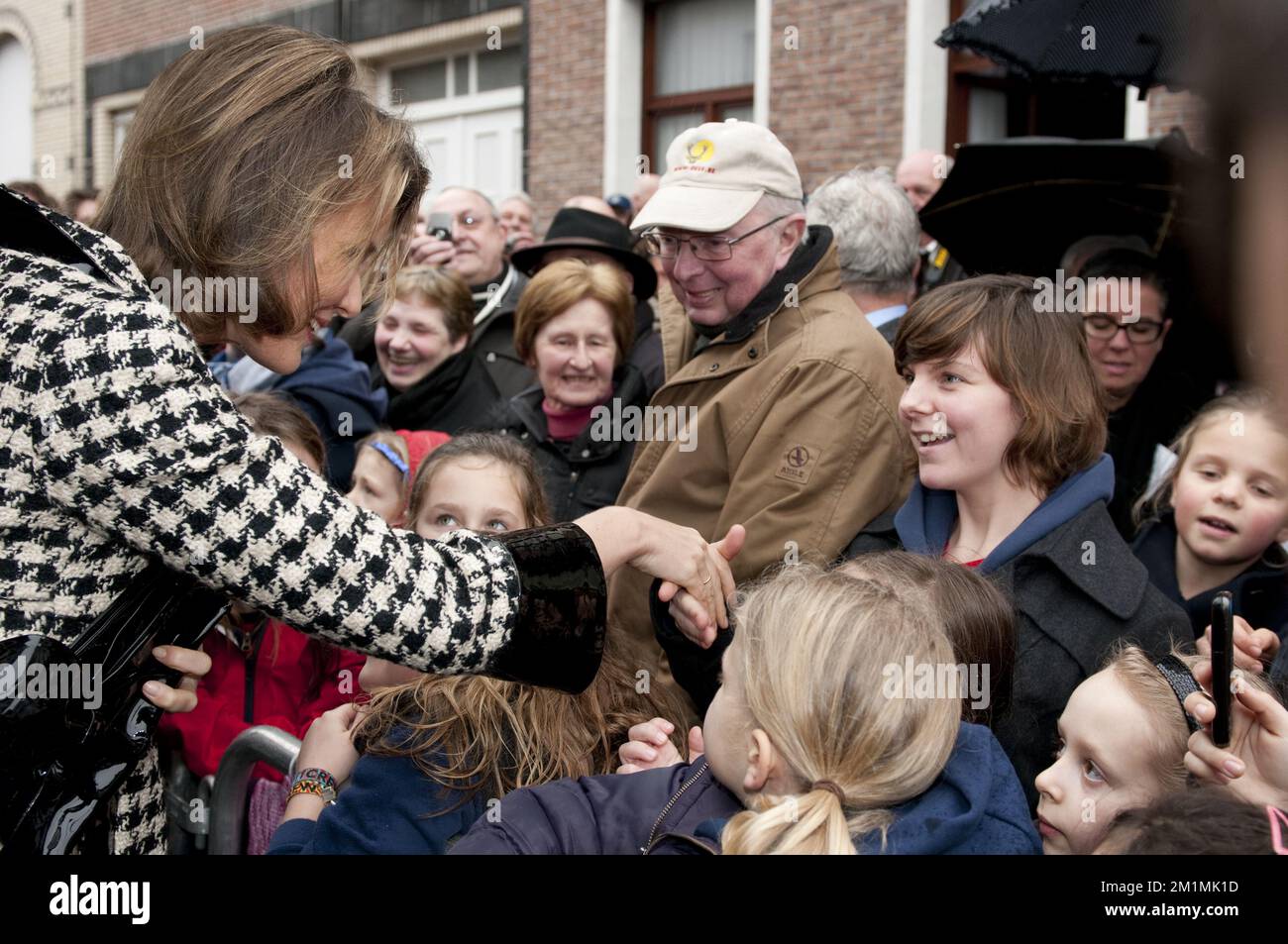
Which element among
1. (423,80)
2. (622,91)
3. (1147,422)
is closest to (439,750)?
(1147,422)

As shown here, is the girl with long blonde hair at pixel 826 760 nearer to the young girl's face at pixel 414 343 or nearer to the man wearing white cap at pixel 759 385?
the man wearing white cap at pixel 759 385

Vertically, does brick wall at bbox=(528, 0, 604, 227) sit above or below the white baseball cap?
above

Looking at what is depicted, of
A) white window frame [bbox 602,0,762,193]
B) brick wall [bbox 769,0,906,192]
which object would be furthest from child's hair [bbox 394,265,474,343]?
white window frame [bbox 602,0,762,193]

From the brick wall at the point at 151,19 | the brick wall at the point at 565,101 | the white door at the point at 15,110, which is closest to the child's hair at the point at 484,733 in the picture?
the brick wall at the point at 565,101

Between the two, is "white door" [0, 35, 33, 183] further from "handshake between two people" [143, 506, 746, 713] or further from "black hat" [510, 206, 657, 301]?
"handshake between two people" [143, 506, 746, 713]

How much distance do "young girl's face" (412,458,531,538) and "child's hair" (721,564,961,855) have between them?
3.75 feet

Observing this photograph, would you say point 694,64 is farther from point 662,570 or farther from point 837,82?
point 662,570

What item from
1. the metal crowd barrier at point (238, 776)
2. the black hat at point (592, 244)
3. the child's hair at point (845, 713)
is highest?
the black hat at point (592, 244)

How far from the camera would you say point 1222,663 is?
1668 mm

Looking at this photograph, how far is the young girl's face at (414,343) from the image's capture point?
4688 millimetres

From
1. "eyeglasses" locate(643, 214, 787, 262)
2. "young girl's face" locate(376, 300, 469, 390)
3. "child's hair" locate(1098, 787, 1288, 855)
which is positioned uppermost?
"eyeglasses" locate(643, 214, 787, 262)

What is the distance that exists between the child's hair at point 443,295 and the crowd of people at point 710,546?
939 mm

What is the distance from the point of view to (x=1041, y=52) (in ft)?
13.3

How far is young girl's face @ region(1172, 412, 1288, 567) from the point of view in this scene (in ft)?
9.20
